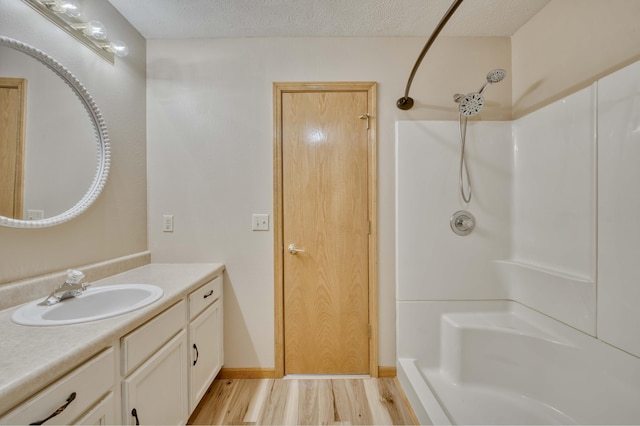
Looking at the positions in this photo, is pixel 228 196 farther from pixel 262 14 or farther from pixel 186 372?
pixel 262 14

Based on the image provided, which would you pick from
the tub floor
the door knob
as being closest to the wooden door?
the door knob

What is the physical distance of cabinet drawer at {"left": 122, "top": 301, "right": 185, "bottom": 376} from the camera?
0.88 metres

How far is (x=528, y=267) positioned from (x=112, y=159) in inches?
103

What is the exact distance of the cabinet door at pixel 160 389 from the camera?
3.00 feet

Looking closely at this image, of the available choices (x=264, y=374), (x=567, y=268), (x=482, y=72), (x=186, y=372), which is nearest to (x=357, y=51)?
(x=482, y=72)

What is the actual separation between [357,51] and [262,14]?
68cm

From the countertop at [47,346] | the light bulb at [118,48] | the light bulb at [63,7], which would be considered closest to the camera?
the countertop at [47,346]

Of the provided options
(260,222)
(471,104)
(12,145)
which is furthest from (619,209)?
(12,145)

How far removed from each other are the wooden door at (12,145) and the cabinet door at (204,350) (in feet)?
Result: 3.09

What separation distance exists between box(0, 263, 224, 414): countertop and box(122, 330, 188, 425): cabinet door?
0.68 feet

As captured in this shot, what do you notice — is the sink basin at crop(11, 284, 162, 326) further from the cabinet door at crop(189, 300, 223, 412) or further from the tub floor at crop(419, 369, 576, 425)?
the tub floor at crop(419, 369, 576, 425)

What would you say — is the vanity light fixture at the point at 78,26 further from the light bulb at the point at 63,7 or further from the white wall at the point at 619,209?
the white wall at the point at 619,209

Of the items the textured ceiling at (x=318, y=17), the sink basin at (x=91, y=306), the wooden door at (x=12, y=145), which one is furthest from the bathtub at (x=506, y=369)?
the wooden door at (x=12, y=145)

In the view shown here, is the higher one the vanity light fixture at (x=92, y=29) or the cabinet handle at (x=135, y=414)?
the vanity light fixture at (x=92, y=29)
